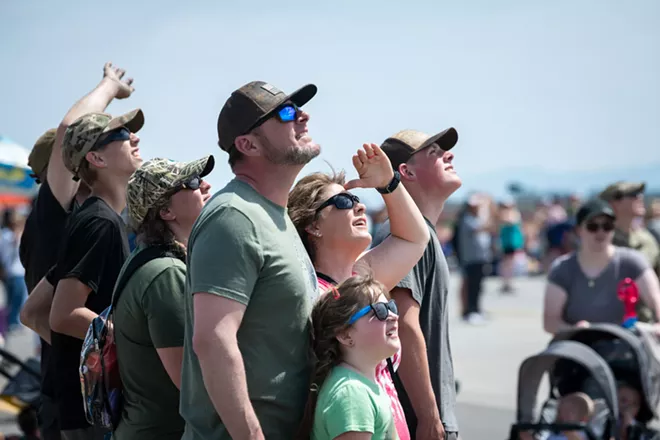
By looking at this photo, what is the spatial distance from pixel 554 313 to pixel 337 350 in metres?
3.55

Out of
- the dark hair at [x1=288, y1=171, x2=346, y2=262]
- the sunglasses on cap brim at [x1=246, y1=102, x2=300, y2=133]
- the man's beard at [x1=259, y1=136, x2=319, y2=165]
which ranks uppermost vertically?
the sunglasses on cap brim at [x1=246, y1=102, x2=300, y2=133]

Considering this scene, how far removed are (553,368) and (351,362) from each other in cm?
322

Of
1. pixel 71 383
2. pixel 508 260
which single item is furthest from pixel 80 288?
pixel 508 260

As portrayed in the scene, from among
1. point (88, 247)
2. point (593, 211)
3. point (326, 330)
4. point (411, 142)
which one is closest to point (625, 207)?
point (593, 211)

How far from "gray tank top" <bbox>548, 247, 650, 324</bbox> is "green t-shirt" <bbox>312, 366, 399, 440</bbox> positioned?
3528mm

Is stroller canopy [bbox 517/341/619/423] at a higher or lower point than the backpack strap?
lower

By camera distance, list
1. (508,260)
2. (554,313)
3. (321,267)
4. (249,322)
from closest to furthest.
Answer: (249,322), (321,267), (554,313), (508,260)

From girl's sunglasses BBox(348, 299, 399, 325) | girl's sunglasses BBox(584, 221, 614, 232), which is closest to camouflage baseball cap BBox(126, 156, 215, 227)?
girl's sunglasses BBox(348, 299, 399, 325)

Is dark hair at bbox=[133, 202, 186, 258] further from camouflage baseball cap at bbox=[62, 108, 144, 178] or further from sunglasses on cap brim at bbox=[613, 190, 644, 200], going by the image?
sunglasses on cap brim at bbox=[613, 190, 644, 200]

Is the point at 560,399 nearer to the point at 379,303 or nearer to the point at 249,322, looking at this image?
the point at 379,303

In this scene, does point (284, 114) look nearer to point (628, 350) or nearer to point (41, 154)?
point (41, 154)

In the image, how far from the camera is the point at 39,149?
16.1 ft

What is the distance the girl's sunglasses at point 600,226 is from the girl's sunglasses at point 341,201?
3.32m

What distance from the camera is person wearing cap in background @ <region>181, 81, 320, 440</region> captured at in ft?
9.05
